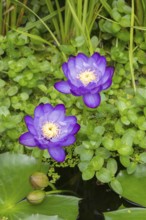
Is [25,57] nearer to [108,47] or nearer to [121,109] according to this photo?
[108,47]

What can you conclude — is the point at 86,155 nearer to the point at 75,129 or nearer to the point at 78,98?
the point at 75,129

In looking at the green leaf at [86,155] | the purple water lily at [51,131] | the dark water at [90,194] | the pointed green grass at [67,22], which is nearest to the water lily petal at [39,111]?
the purple water lily at [51,131]

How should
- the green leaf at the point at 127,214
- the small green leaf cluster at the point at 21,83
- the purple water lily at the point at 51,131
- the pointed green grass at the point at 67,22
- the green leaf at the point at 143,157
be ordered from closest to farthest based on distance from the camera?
the purple water lily at the point at 51,131 < the green leaf at the point at 127,214 < the green leaf at the point at 143,157 < the small green leaf cluster at the point at 21,83 < the pointed green grass at the point at 67,22

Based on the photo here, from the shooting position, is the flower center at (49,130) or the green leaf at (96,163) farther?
the green leaf at (96,163)

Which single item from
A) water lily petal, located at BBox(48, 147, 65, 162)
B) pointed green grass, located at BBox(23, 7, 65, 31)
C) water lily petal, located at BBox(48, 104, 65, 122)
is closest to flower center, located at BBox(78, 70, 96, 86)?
water lily petal, located at BBox(48, 104, 65, 122)

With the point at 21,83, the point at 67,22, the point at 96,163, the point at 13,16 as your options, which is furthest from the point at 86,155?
the point at 13,16

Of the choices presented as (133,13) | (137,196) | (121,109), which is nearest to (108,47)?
(133,13)

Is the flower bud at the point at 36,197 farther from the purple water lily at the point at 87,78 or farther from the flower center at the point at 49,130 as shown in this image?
the purple water lily at the point at 87,78
